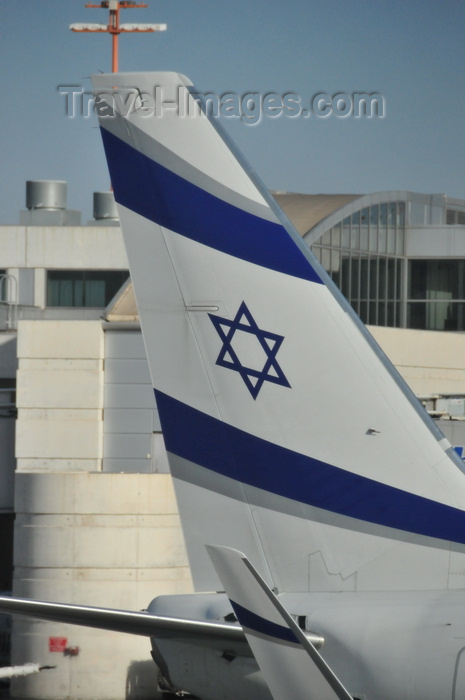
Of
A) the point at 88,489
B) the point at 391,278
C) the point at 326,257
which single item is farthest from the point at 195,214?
the point at 391,278

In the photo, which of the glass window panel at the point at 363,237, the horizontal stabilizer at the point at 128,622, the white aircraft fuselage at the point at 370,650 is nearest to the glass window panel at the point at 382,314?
the glass window panel at the point at 363,237

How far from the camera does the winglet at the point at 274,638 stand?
324 inches

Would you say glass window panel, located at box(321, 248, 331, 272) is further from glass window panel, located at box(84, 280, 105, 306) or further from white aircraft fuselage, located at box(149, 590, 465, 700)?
white aircraft fuselage, located at box(149, 590, 465, 700)

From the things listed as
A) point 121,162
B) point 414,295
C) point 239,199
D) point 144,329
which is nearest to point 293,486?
point 144,329

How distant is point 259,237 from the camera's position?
35.5 ft

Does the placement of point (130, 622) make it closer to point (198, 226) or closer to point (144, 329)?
point (144, 329)

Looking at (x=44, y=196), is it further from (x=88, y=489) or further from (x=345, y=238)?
(x=88, y=489)

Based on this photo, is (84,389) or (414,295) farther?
(414,295)

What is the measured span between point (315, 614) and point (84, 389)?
1191 inches

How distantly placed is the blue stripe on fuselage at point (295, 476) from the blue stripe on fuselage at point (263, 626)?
2.33 m

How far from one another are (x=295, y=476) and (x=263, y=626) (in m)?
2.47

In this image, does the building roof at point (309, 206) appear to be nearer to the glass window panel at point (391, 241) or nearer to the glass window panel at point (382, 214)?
the glass window panel at point (382, 214)

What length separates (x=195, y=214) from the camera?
1095 cm

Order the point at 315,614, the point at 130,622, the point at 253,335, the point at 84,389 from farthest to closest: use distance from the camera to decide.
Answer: the point at 84,389 < the point at 253,335 < the point at 315,614 < the point at 130,622
